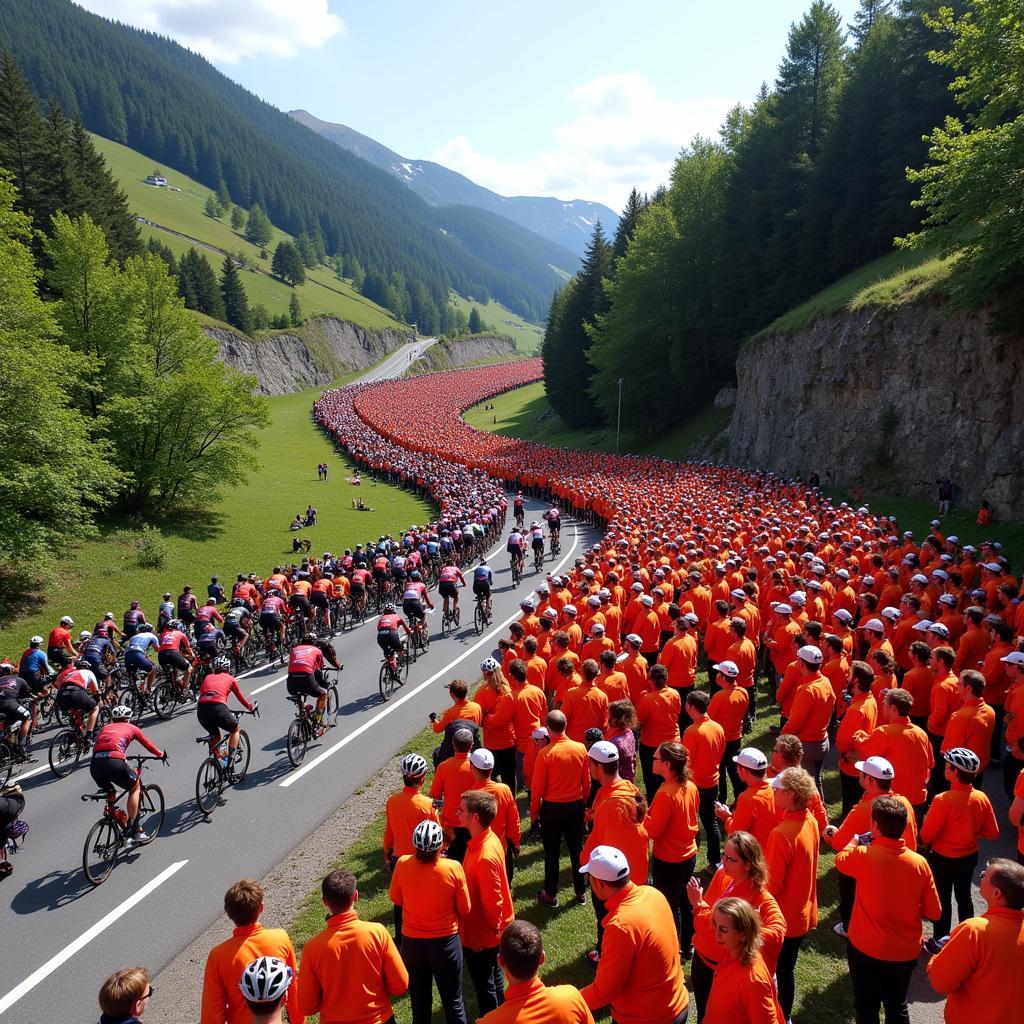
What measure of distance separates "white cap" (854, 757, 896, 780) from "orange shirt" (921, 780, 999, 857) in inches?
31.2

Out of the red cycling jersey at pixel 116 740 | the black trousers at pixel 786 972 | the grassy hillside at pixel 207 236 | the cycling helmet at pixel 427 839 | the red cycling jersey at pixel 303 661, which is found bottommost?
the red cycling jersey at pixel 303 661

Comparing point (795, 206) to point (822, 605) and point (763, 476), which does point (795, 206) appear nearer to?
point (763, 476)

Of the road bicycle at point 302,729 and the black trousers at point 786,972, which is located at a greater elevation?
the black trousers at point 786,972

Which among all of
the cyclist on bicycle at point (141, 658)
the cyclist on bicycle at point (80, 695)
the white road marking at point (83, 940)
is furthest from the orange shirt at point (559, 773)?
the cyclist on bicycle at point (141, 658)

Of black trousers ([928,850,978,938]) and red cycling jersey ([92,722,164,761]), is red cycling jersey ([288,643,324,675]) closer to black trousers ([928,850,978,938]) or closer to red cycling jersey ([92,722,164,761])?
red cycling jersey ([92,722,164,761])

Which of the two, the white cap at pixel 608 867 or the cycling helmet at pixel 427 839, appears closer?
the white cap at pixel 608 867

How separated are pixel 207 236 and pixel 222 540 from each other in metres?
137

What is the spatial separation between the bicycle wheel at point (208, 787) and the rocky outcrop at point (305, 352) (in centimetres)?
6817

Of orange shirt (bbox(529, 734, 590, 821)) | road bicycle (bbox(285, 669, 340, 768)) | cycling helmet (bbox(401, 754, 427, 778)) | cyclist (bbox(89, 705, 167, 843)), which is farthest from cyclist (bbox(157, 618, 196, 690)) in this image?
orange shirt (bbox(529, 734, 590, 821))

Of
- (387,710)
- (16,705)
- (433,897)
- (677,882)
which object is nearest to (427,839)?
(433,897)

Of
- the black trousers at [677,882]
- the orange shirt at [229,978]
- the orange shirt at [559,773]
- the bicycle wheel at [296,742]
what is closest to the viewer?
the orange shirt at [229,978]

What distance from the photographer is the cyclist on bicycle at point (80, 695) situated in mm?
10414

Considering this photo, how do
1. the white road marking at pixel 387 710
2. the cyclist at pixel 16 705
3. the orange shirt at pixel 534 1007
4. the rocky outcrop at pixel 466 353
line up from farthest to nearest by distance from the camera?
the rocky outcrop at pixel 466 353, the white road marking at pixel 387 710, the cyclist at pixel 16 705, the orange shirt at pixel 534 1007

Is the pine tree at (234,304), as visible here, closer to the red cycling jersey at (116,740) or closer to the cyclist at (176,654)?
the cyclist at (176,654)
